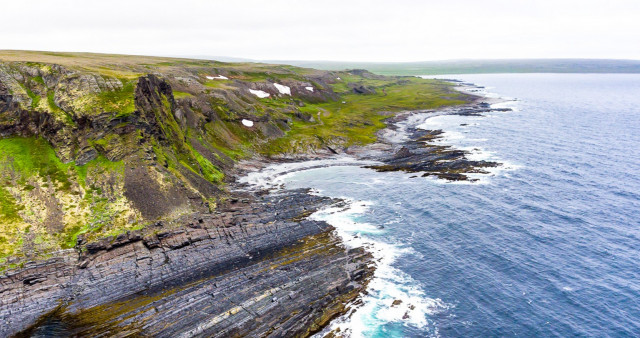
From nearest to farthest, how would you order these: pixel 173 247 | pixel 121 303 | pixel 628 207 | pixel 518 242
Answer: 1. pixel 121 303
2. pixel 173 247
3. pixel 518 242
4. pixel 628 207

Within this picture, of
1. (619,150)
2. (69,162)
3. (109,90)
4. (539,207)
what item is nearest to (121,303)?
(69,162)

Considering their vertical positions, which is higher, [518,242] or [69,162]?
[69,162]

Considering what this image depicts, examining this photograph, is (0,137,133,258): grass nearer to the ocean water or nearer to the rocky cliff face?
the rocky cliff face

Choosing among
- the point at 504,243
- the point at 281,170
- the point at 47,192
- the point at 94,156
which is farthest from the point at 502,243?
the point at 47,192

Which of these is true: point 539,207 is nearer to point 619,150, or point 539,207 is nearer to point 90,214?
point 619,150

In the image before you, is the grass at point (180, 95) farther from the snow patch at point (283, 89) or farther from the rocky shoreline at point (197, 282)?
the snow patch at point (283, 89)

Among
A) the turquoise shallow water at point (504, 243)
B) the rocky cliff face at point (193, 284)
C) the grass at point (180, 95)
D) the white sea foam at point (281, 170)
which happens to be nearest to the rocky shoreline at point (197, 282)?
the rocky cliff face at point (193, 284)

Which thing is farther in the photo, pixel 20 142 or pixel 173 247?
pixel 20 142
